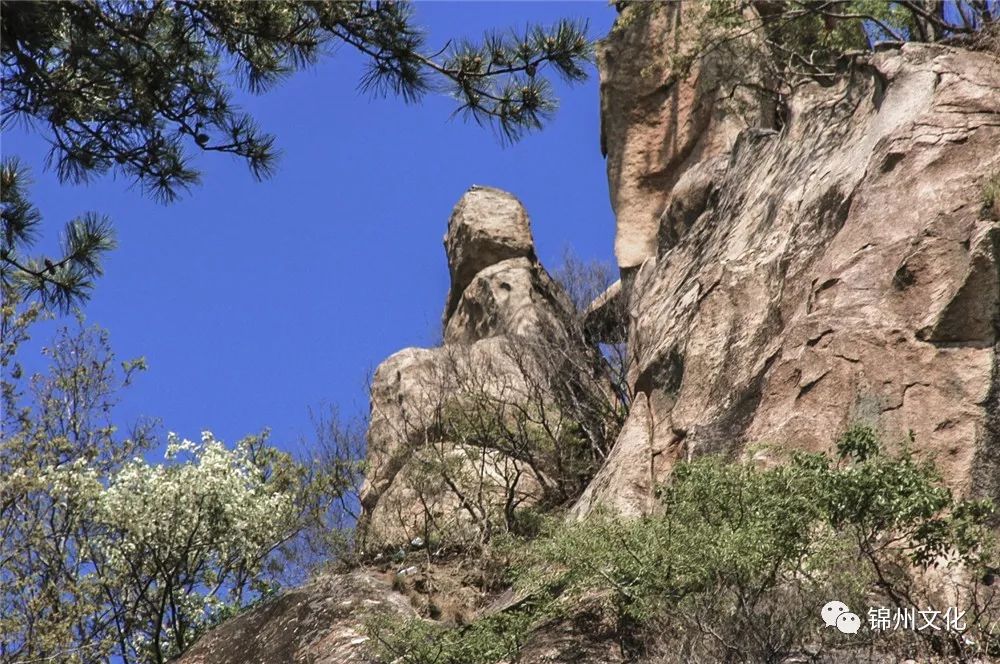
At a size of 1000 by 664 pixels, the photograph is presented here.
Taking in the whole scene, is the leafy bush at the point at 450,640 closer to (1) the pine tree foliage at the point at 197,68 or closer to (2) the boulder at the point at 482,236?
(1) the pine tree foliage at the point at 197,68

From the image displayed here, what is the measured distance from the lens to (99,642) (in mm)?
16516

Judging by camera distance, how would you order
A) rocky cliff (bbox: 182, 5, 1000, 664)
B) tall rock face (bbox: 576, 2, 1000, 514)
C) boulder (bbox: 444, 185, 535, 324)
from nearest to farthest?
tall rock face (bbox: 576, 2, 1000, 514), rocky cliff (bbox: 182, 5, 1000, 664), boulder (bbox: 444, 185, 535, 324)

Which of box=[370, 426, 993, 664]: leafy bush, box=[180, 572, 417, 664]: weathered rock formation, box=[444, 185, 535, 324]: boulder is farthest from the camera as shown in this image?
box=[444, 185, 535, 324]: boulder

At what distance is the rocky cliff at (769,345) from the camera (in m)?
13.1

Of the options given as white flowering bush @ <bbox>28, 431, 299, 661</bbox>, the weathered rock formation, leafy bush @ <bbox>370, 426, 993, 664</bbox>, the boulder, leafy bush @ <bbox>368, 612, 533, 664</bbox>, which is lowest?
leafy bush @ <bbox>370, 426, 993, 664</bbox>

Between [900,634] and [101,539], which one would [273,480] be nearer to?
[101,539]

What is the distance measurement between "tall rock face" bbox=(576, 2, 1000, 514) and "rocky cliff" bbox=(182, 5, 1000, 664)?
0.02m

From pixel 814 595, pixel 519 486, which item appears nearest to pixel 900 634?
pixel 814 595

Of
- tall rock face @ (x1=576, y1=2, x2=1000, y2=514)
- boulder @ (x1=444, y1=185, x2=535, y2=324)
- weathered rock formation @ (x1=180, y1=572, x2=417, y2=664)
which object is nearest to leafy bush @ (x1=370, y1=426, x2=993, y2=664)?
tall rock face @ (x1=576, y1=2, x2=1000, y2=514)

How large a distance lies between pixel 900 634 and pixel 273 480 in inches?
371

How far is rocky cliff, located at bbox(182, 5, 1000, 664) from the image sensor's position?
1310 centimetres

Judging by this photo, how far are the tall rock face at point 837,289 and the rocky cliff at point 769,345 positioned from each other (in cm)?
2

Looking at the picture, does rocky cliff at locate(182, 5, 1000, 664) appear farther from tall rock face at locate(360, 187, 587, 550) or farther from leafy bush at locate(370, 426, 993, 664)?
leafy bush at locate(370, 426, 993, 664)

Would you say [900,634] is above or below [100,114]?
below
